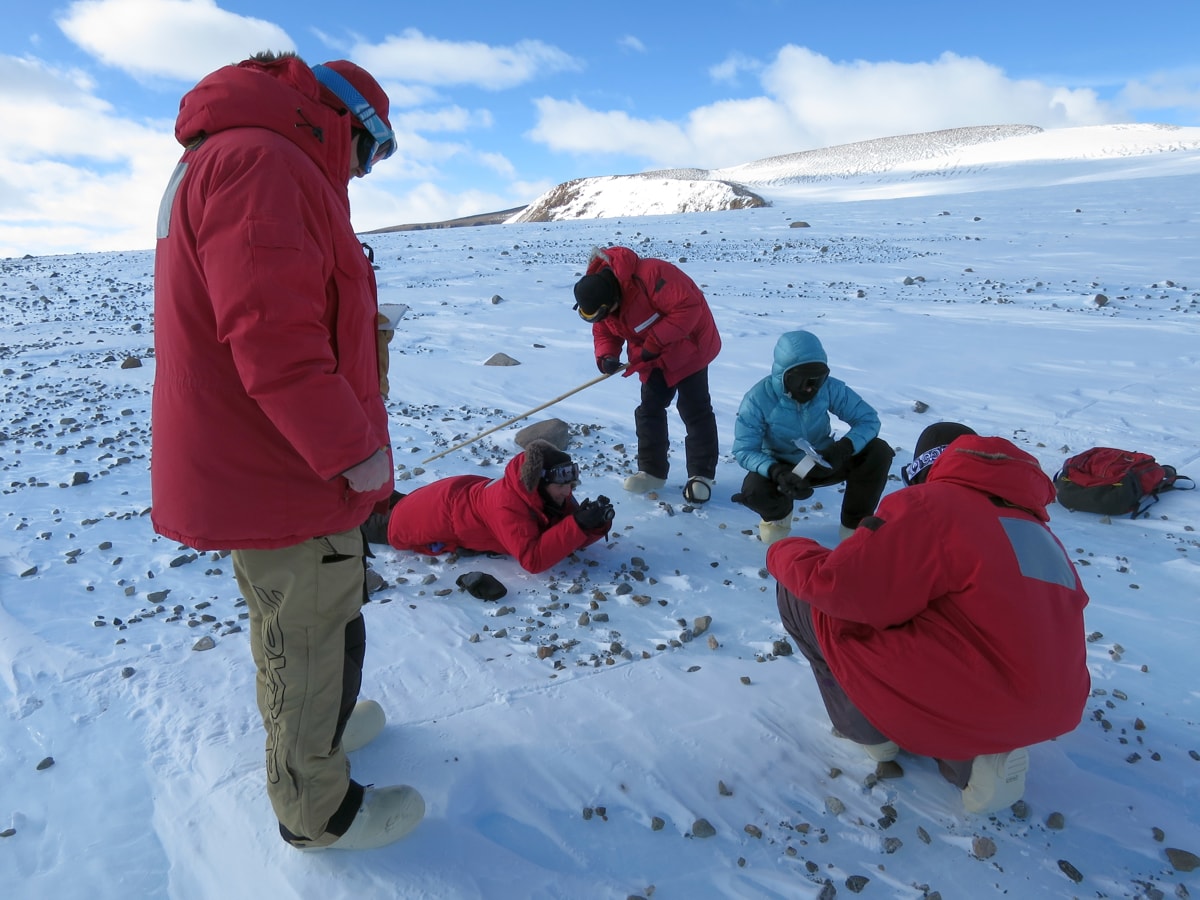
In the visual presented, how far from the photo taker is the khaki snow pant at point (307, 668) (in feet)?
5.91

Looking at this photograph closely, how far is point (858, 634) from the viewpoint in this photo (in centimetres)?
218

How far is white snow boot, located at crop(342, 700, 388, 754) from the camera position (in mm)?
2381

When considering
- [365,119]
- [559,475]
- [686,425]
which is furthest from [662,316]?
[365,119]

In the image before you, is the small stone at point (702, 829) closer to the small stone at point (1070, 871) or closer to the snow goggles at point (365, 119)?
the small stone at point (1070, 871)

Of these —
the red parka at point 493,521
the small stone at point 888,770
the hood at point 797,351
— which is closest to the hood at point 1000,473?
the small stone at point 888,770

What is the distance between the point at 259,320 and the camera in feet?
4.96

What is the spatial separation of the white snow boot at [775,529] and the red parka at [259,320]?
104 inches

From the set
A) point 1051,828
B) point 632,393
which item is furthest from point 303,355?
point 632,393

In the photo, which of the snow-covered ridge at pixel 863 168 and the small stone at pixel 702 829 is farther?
the snow-covered ridge at pixel 863 168

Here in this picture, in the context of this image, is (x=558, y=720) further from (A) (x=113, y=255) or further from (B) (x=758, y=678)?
(A) (x=113, y=255)

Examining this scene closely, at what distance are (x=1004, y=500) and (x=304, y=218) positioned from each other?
1.88 m

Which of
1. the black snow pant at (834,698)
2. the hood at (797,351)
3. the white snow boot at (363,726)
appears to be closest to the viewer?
the black snow pant at (834,698)

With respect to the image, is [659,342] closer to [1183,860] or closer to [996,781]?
[996,781]

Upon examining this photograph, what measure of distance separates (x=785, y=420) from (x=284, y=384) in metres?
3.02
